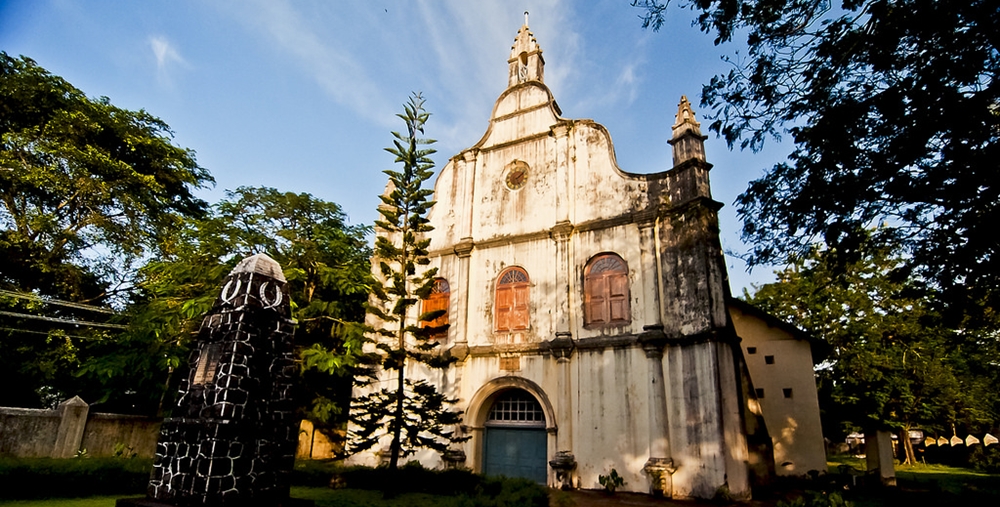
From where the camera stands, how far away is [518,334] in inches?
514

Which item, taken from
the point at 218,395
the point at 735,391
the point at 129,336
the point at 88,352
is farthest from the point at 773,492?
the point at 88,352

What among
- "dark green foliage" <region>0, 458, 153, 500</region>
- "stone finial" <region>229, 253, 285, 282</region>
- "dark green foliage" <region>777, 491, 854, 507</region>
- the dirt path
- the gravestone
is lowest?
the dirt path

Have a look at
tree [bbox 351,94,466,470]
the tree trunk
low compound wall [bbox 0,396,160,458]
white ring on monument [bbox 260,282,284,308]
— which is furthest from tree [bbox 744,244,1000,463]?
low compound wall [bbox 0,396,160,458]

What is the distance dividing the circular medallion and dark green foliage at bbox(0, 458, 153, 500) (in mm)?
10334

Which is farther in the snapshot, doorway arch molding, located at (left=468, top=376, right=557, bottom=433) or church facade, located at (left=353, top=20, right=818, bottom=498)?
doorway arch molding, located at (left=468, top=376, right=557, bottom=433)

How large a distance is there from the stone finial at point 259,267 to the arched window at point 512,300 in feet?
24.6

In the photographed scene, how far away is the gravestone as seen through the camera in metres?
5.21

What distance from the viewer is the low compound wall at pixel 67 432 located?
11.9 meters

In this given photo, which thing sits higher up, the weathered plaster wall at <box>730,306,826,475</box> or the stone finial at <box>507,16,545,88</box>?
the stone finial at <box>507,16,545,88</box>

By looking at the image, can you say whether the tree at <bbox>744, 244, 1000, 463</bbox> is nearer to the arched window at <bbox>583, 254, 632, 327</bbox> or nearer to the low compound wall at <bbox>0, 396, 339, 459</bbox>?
the arched window at <bbox>583, 254, 632, 327</bbox>

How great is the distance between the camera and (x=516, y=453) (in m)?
12.5

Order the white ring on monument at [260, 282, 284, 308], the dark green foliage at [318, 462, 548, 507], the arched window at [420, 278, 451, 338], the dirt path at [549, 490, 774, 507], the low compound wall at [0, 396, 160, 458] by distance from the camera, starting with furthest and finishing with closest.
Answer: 1. the arched window at [420, 278, 451, 338]
2. the low compound wall at [0, 396, 160, 458]
3. the dirt path at [549, 490, 774, 507]
4. the dark green foliage at [318, 462, 548, 507]
5. the white ring on monument at [260, 282, 284, 308]

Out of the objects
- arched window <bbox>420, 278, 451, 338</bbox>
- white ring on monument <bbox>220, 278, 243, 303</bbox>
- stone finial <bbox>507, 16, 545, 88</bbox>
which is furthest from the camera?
stone finial <bbox>507, 16, 545, 88</bbox>

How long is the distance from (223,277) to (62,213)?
6347 millimetres
